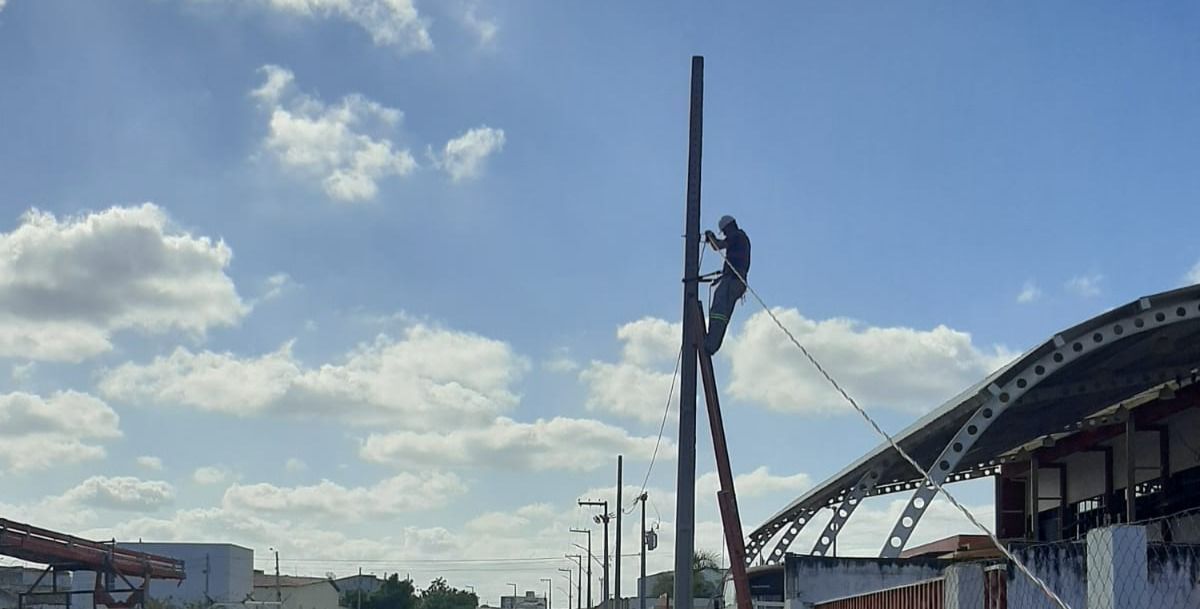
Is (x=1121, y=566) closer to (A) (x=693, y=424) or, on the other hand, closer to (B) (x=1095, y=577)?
(B) (x=1095, y=577)

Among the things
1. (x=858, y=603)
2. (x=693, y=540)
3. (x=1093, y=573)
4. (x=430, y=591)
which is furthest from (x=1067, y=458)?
(x=430, y=591)

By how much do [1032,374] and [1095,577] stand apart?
11930 millimetres

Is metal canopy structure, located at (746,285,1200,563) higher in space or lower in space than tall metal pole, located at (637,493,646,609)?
higher

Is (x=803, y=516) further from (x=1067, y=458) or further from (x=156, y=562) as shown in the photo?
(x=156, y=562)

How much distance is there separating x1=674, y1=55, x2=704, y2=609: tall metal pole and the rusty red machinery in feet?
89.1

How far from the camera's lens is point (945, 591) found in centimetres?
1218

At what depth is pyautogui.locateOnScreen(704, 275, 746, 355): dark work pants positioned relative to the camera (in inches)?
610

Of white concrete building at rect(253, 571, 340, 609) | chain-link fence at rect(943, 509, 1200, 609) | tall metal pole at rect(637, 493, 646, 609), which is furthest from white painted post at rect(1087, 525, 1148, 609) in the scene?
white concrete building at rect(253, 571, 340, 609)

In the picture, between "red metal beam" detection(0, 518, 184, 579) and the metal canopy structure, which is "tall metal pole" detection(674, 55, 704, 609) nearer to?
the metal canopy structure

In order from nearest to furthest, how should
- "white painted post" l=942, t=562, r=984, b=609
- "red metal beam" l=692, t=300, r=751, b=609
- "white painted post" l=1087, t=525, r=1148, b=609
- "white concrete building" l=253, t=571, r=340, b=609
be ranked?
"white painted post" l=1087, t=525, r=1148, b=609 → "white painted post" l=942, t=562, r=984, b=609 → "red metal beam" l=692, t=300, r=751, b=609 → "white concrete building" l=253, t=571, r=340, b=609

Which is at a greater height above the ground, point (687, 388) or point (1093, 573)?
point (687, 388)

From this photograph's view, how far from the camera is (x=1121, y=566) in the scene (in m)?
9.60

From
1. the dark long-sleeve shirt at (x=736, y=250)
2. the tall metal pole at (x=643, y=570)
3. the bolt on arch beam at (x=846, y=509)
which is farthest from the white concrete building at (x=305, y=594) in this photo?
the dark long-sleeve shirt at (x=736, y=250)

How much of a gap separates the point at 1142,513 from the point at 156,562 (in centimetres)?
2807
